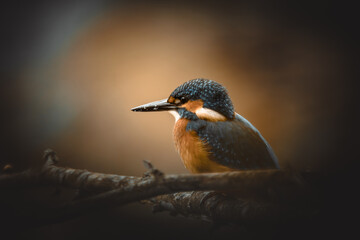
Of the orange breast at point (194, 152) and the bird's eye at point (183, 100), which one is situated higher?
the bird's eye at point (183, 100)

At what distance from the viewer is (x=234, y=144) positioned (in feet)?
3.07

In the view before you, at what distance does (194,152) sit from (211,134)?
0.26 feet

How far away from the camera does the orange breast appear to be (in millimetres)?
940

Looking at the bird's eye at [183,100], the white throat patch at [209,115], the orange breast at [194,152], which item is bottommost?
the orange breast at [194,152]

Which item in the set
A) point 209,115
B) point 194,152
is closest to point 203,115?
point 209,115

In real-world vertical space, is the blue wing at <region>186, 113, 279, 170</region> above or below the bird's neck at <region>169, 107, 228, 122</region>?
below

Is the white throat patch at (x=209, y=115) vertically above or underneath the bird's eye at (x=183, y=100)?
underneath

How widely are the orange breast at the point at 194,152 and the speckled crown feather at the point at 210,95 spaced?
9 cm

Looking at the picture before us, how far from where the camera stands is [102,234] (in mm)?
1308

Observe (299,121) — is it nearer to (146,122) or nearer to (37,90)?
(146,122)

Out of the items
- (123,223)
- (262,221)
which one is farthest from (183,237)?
(262,221)

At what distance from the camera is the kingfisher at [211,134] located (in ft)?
3.04

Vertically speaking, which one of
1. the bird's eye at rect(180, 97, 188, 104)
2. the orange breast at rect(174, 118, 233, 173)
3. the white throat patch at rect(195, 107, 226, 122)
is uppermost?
the bird's eye at rect(180, 97, 188, 104)

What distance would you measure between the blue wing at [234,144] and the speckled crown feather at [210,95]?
0.16ft
